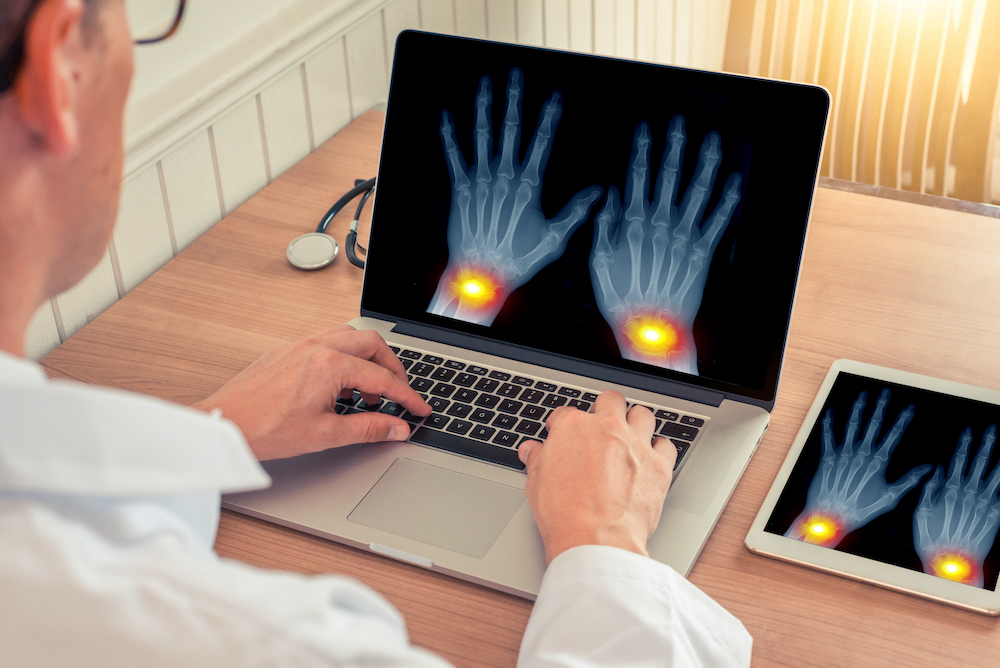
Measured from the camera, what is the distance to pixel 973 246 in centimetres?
121

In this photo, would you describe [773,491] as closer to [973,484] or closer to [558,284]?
[973,484]

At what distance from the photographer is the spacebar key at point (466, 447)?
0.91m

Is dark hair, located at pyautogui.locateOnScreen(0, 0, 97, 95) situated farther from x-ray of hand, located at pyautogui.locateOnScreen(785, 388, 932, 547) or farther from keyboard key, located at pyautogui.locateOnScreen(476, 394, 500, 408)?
x-ray of hand, located at pyautogui.locateOnScreen(785, 388, 932, 547)

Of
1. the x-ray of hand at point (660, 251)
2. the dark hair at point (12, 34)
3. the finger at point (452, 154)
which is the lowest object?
the x-ray of hand at point (660, 251)

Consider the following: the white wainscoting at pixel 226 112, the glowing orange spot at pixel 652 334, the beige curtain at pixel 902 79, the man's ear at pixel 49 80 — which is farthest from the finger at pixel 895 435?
the beige curtain at pixel 902 79

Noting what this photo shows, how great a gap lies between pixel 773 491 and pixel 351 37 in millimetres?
1178

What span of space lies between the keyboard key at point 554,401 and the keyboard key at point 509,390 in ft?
0.11

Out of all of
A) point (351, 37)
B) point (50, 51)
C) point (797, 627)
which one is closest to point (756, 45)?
point (351, 37)

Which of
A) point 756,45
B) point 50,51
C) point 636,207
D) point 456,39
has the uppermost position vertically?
point 50,51

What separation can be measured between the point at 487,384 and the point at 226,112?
691mm

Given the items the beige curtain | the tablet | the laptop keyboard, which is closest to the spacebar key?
the laptop keyboard

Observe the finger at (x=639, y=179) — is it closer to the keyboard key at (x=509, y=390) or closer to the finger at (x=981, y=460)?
the keyboard key at (x=509, y=390)

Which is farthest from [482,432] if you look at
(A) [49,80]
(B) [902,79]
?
(B) [902,79]

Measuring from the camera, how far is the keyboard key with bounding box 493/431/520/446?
924 mm
